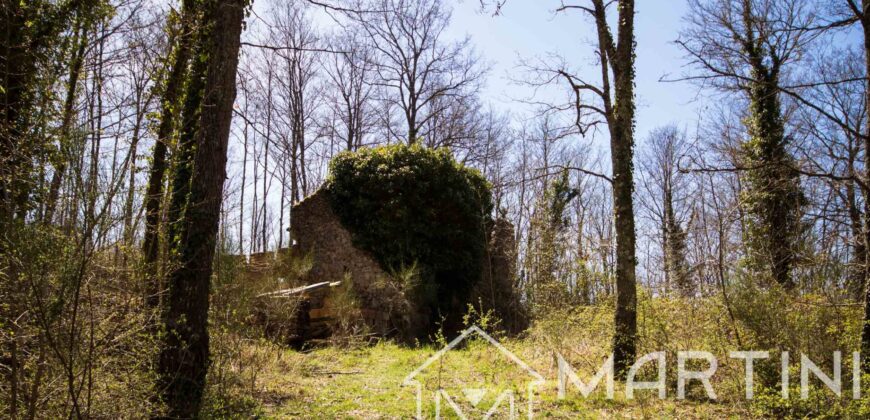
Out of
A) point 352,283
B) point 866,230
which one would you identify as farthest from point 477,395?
point 352,283

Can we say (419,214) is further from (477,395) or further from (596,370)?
(477,395)

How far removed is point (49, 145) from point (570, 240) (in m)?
9.90

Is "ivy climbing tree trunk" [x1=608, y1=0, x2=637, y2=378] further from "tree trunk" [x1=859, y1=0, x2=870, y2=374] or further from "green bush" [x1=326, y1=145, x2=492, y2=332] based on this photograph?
"green bush" [x1=326, y1=145, x2=492, y2=332]

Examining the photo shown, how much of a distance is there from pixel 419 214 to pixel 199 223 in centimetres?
982

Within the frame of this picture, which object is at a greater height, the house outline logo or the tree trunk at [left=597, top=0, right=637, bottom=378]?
the tree trunk at [left=597, top=0, right=637, bottom=378]

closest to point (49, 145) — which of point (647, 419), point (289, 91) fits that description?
point (647, 419)

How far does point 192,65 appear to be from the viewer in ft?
21.4

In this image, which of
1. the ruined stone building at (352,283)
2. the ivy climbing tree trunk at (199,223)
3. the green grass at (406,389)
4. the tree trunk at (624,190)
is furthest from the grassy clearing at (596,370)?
the ruined stone building at (352,283)

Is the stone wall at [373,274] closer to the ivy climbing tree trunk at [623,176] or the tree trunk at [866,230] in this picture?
the ivy climbing tree trunk at [623,176]

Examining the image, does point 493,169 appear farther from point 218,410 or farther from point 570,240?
point 218,410

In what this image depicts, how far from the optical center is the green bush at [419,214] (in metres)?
14.5

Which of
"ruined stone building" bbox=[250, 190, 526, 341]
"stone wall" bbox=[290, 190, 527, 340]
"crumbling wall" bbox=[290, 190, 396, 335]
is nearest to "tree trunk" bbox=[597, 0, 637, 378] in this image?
"stone wall" bbox=[290, 190, 527, 340]

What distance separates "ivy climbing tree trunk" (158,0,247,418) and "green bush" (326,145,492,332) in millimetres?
8861

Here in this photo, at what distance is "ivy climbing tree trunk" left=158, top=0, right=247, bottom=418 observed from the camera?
5.08 m
